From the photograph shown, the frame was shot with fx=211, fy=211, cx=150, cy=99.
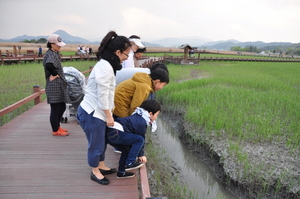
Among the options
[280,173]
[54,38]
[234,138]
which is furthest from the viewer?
[234,138]

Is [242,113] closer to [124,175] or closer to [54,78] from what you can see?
[124,175]

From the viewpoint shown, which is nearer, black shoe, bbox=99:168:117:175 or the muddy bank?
black shoe, bbox=99:168:117:175

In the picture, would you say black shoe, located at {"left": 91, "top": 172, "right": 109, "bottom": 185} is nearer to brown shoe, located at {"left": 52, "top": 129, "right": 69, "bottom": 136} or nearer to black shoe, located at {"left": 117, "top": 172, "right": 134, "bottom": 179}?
black shoe, located at {"left": 117, "top": 172, "right": 134, "bottom": 179}

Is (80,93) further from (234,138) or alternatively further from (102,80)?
(234,138)

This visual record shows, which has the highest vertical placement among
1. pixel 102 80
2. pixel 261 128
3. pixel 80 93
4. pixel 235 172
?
pixel 102 80

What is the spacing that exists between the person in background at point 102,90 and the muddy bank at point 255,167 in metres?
1.33

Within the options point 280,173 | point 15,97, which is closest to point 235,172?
point 280,173

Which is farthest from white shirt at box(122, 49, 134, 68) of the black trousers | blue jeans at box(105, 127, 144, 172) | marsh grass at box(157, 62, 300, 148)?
marsh grass at box(157, 62, 300, 148)

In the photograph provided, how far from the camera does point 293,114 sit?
495cm

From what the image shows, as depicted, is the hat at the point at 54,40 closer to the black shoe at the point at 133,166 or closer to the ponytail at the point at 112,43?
the ponytail at the point at 112,43

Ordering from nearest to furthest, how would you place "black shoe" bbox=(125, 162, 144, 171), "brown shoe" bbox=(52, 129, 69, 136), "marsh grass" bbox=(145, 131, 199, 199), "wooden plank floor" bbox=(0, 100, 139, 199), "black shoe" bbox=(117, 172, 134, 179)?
"wooden plank floor" bbox=(0, 100, 139, 199) < "black shoe" bbox=(117, 172, 134, 179) < "black shoe" bbox=(125, 162, 144, 171) < "marsh grass" bbox=(145, 131, 199, 199) < "brown shoe" bbox=(52, 129, 69, 136)

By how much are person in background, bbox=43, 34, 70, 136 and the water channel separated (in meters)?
2.14

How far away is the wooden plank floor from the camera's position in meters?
1.94

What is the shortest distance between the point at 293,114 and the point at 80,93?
477 cm
